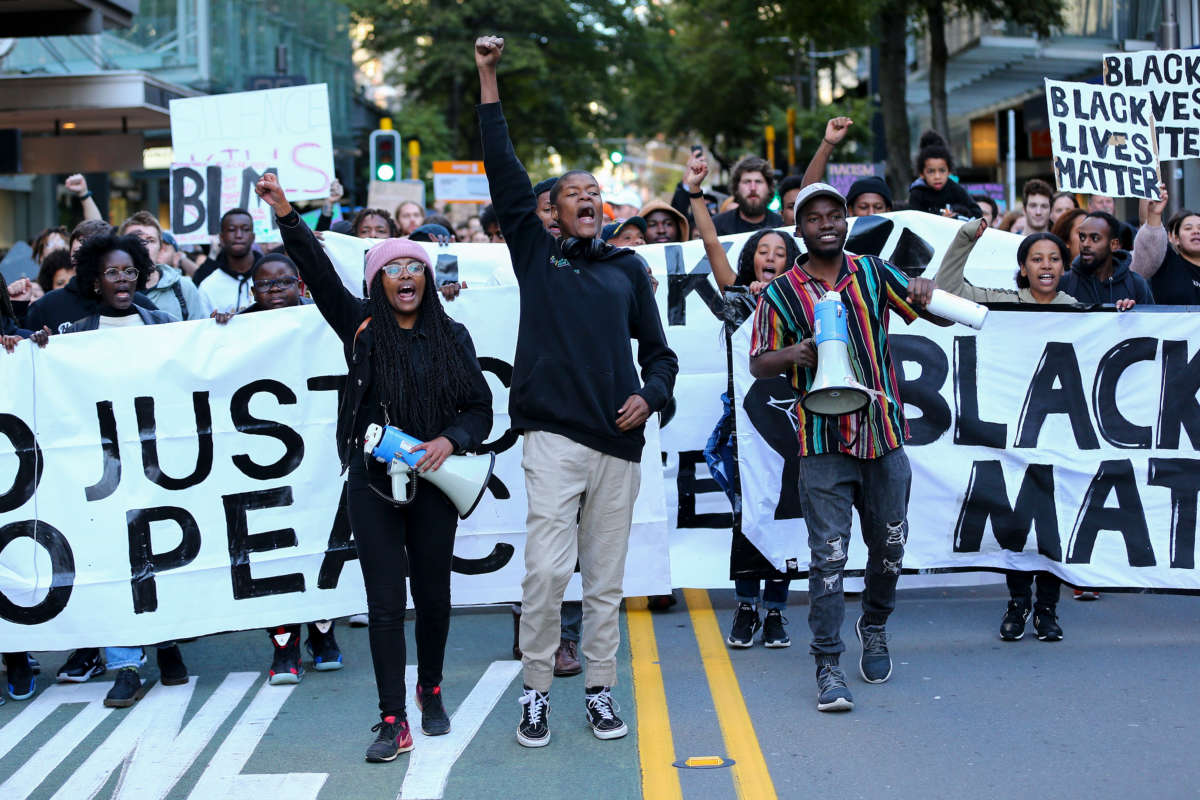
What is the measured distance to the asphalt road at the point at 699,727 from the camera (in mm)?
5059

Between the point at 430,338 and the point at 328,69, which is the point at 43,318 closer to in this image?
the point at 430,338

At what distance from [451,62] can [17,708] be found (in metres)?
42.4

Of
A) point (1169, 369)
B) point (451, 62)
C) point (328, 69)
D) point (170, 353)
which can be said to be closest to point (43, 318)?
point (170, 353)

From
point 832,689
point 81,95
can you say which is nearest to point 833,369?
point 832,689

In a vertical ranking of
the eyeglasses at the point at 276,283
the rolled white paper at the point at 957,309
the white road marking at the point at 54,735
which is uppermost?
the eyeglasses at the point at 276,283

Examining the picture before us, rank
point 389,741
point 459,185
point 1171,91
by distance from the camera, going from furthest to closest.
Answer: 1. point 459,185
2. point 1171,91
3. point 389,741

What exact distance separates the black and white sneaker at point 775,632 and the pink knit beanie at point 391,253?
8.25 ft

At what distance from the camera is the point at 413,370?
218 inches

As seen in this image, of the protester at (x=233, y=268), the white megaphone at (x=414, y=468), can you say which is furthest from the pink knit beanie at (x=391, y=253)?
the protester at (x=233, y=268)

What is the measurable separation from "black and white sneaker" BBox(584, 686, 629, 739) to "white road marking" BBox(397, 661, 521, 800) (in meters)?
0.45

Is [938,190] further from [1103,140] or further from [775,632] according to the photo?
[775,632]

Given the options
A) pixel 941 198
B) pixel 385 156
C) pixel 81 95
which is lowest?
pixel 941 198

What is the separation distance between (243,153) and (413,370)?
555 cm

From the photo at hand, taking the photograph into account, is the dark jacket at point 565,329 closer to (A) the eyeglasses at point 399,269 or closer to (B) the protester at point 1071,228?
(A) the eyeglasses at point 399,269
